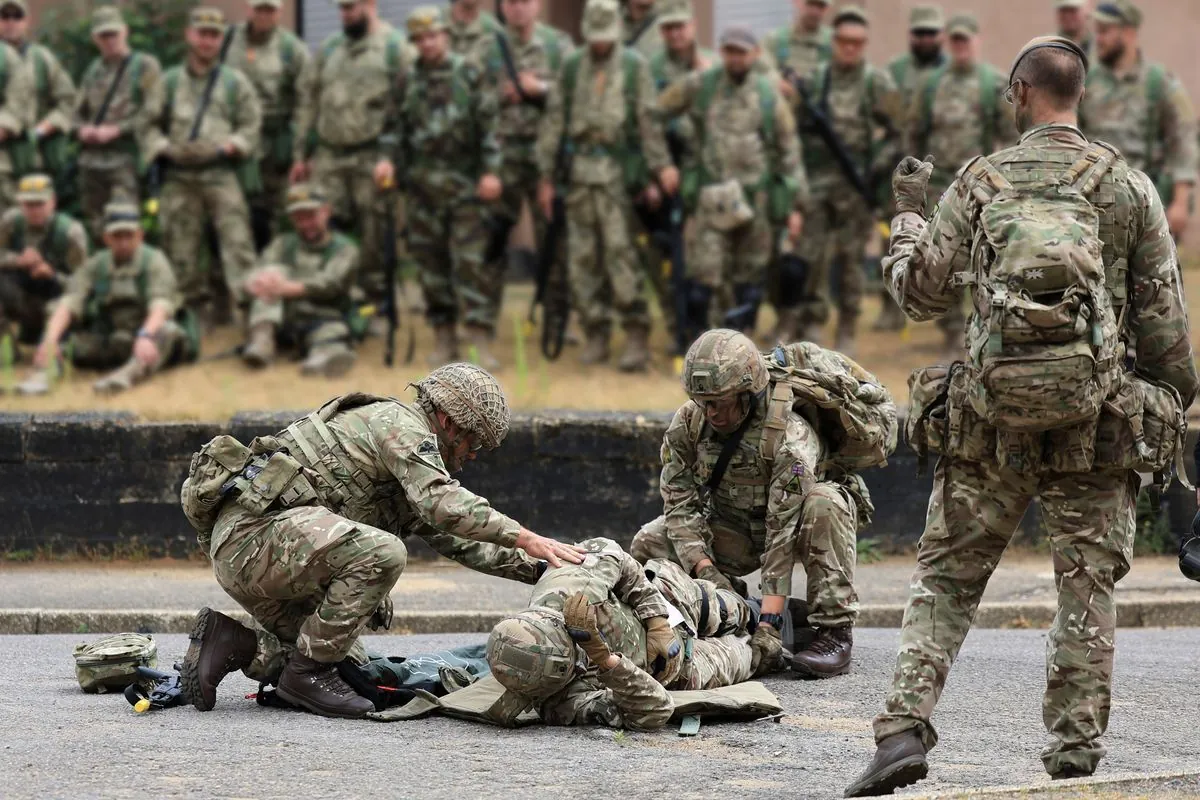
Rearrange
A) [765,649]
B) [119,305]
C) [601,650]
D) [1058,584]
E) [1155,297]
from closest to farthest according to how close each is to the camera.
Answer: [1155,297] → [1058,584] → [601,650] → [765,649] → [119,305]

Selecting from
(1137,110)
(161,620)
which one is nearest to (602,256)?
(1137,110)

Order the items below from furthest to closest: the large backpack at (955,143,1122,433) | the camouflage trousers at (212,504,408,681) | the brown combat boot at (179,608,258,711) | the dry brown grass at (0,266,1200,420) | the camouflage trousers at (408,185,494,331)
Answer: the camouflage trousers at (408,185,494,331) < the dry brown grass at (0,266,1200,420) < the brown combat boot at (179,608,258,711) < the camouflage trousers at (212,504,408,681) < the large backpack at (955,143,1122,433)

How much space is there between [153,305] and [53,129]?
2.13 metres

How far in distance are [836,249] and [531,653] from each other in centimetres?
883

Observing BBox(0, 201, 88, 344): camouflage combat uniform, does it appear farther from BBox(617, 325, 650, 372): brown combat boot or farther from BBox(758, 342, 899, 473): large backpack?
BBox(758, 342, 899, 473): large backpack

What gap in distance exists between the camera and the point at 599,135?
14.0 metres

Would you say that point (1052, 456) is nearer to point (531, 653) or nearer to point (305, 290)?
point (531, 653)

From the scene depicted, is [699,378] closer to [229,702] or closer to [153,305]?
[229,702]

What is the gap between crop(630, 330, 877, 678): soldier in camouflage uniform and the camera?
7.63 metres

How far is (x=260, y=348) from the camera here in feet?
46.1

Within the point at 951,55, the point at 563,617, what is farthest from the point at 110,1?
the point at 563,617

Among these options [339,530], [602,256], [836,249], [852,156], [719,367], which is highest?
[719,367]

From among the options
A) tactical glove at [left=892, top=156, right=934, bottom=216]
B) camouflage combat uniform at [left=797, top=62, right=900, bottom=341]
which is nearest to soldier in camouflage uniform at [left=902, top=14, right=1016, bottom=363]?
camouflage combat uniform at [left=797, top=62, right=900, bottom=341]

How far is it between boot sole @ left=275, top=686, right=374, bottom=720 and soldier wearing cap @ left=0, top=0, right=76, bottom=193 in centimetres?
922
